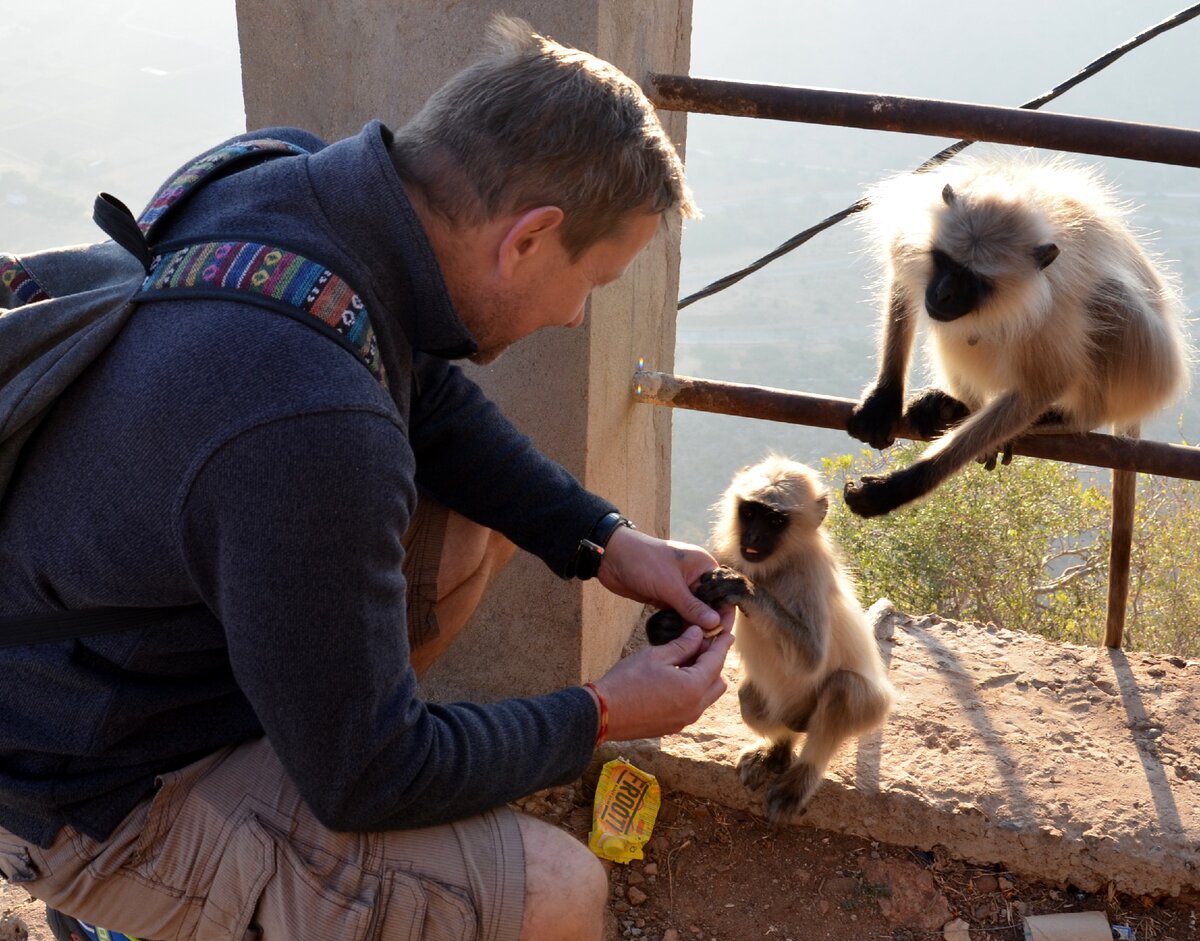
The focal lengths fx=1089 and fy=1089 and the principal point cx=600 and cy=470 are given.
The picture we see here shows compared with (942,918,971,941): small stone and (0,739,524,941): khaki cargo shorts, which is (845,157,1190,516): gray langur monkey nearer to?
(942,918,971,941): small stone

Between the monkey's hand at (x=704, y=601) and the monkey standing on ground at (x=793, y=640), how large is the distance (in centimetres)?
54

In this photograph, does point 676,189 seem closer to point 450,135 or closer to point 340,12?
point 450,135

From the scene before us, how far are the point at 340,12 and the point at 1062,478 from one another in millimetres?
9101

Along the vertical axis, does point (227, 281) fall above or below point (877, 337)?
above

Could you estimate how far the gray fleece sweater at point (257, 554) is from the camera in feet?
4.65

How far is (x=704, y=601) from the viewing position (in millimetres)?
2443

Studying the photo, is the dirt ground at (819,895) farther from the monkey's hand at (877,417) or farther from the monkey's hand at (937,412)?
the monkey's hand at (937,412)

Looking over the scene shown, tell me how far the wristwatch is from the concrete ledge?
0.98m

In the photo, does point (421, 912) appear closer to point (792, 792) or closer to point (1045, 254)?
point (792, 792)

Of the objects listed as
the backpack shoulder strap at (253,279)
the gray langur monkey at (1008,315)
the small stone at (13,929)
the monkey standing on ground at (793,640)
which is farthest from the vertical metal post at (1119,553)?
the small stone at (13,929)

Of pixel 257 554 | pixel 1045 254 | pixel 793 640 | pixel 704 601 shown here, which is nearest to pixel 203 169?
pixel 257 554

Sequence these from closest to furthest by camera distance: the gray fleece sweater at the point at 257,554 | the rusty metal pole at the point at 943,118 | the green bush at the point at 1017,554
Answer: the gray fleece sweater at the point at 257,554, the rusty metal pole at the point at 943,118, the green bush at the point at 1017,554

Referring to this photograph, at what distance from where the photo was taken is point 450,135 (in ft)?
5.71

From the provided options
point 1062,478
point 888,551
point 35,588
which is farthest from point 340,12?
point 1062,478
